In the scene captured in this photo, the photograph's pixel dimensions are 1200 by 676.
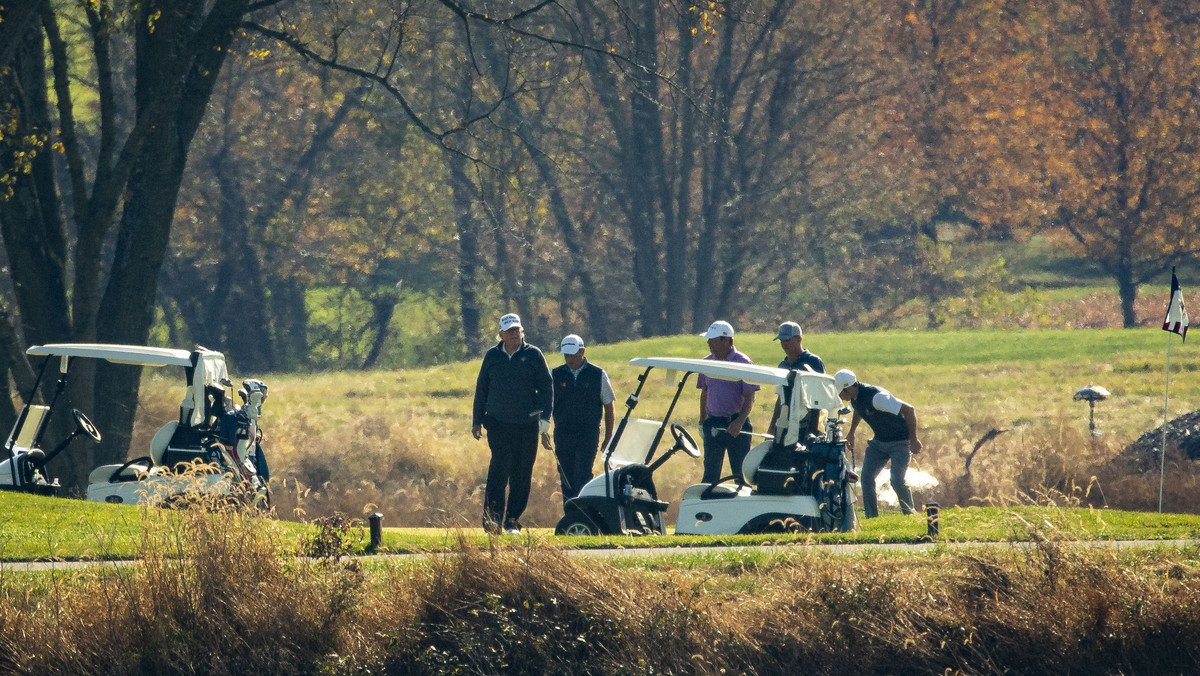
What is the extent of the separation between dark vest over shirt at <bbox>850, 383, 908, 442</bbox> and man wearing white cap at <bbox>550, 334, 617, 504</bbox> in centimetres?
223

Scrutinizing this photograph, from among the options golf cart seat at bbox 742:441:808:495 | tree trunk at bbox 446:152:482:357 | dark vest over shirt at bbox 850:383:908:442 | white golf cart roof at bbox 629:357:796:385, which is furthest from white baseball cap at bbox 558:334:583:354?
tree trunk at bbox 446:152:482:357

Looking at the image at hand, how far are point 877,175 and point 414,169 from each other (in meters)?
14.7

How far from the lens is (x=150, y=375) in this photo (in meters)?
30.7

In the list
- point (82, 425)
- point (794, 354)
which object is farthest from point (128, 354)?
point (794, 354)

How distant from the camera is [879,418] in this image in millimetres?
13133

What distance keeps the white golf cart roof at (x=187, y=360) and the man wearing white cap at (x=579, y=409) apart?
3.03m

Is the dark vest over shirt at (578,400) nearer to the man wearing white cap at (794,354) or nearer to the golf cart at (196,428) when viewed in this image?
the man wearing white cap at (794,354)

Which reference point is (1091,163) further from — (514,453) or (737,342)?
(514,453)

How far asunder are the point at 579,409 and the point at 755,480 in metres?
2.27

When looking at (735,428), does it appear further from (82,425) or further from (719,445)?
(82,425)

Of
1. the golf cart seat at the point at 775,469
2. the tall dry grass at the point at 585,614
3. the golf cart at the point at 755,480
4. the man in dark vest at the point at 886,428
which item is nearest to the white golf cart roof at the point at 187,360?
the tall dry grass at the point at 585,614

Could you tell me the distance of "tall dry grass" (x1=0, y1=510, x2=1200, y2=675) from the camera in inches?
374

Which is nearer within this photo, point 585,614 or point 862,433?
point 585,614

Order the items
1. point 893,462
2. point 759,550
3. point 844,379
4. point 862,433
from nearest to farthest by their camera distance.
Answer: point 759,550
point 844,379
point 893,462
point 862,433
